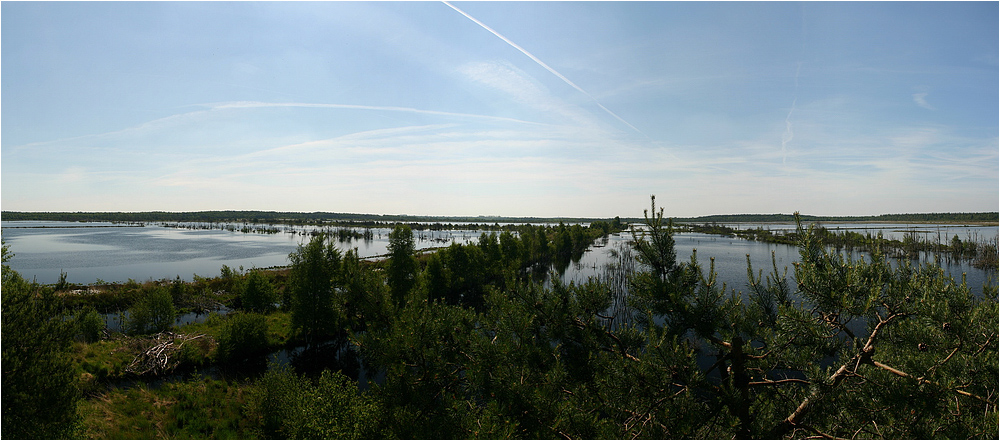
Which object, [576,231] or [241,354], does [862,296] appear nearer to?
[241,354]

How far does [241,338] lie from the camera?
24.0 m

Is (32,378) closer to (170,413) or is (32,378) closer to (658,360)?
(170,413)

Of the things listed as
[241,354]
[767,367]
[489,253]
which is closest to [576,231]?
[489,253]

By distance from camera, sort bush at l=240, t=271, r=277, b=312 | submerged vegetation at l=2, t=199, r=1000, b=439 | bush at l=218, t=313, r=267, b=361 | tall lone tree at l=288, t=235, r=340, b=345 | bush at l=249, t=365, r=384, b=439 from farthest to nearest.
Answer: bush at l=240, t=271, r=277, b=312 < tall lone tree at l=288, t=235, r=340, b=345 < bush at l=218, t=313, r=267, b=361 < bush at l=249, t=365, r=384, b=439 < submerged vegetation at l=2, t=199, r=1000, b=439

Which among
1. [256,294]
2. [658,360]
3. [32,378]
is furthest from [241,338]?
[658,360]

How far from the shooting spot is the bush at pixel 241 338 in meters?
23.4

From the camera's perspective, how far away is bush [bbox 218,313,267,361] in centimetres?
2342

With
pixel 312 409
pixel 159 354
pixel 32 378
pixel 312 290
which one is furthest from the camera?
pixel 312 290

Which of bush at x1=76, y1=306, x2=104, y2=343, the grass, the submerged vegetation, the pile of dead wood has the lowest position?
the grass

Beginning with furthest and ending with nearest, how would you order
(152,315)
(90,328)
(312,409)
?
(152,315)
(90,328)
(312,409)

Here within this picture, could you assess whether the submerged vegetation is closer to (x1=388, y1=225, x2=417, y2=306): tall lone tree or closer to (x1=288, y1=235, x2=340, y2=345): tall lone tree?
(x1=288, y1=235, x2=340, y2=345): tall lone tree

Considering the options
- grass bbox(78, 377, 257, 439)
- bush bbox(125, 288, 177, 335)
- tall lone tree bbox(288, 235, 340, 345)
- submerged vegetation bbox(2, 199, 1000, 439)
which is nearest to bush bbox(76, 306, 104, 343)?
bush bbox(125, 288, 177, 335)

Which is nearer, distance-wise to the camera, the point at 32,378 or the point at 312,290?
the point at 32,378

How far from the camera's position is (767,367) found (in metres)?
5.89
